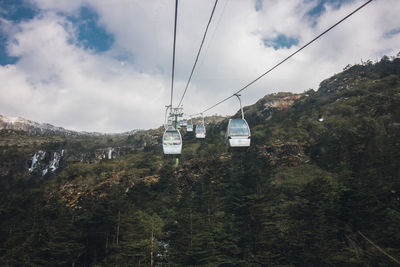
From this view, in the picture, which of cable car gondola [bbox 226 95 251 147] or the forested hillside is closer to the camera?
cable car gondola [bbox 226 95 251 147]

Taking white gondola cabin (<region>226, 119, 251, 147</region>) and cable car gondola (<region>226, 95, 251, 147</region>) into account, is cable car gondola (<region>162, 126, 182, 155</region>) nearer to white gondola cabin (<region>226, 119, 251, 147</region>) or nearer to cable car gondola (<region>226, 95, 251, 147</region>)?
cable car gondola (<region>226, 95, 251, 147</region>)

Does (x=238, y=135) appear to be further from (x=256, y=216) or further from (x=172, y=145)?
(x=256, y=216)

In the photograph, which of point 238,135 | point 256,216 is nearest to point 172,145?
point 238,135

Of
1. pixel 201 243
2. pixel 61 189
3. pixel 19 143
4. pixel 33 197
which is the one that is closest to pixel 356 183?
pixel 201 243

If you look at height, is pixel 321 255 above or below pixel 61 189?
below

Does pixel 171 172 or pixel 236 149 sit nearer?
pixel 236 149

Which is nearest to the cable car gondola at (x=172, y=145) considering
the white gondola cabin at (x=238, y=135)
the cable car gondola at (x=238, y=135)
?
the cable car gondola at (x=238, y=135)

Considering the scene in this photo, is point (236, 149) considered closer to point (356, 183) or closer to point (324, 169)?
Result: point (356, 183)

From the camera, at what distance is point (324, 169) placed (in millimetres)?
41562

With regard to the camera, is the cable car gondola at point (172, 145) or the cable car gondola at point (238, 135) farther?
the cable car gondola at point (172, 145)

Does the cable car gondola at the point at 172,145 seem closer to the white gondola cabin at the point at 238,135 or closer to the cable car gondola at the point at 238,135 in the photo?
the cable car gondola at the point at 238,135

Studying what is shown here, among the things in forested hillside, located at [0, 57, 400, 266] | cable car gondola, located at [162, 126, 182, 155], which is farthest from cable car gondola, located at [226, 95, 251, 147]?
cable car gondola, located at [162, 126, 182, 155]

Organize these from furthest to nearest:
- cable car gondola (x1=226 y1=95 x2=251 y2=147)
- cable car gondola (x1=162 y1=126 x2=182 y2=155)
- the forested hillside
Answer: the forested hillside → cable car gondola (x1=162 y1=126 x2=182 y2=155) → cable car gondola (x1=226 y1=95 x2=251 y2=147)

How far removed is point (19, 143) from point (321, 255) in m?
215
